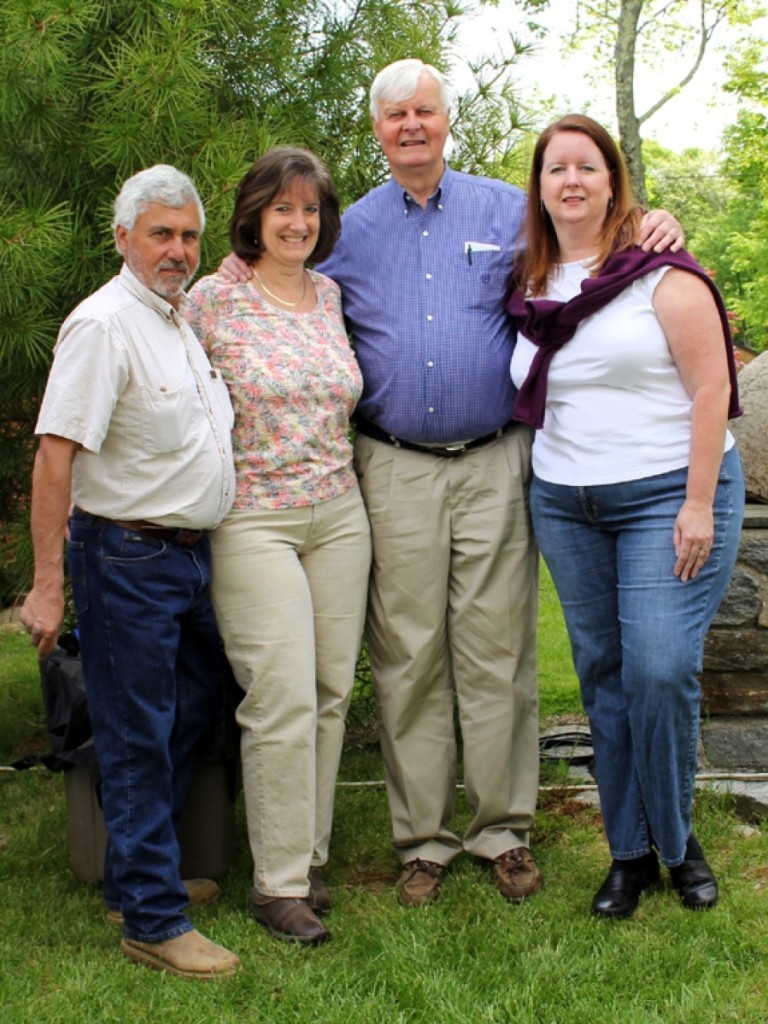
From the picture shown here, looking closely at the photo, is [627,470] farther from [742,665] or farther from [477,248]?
[742,665]

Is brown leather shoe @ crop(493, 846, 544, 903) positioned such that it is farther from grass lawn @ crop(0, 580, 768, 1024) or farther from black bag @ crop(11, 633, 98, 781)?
black bag @ crop(11, 633, 98, 781)

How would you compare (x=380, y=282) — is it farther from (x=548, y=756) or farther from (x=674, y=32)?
(x=674, y=32)

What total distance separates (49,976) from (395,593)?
133 centimetres

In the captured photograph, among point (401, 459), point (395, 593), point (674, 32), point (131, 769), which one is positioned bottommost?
point (131, 769)

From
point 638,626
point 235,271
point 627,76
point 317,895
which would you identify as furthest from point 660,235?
point 627,76

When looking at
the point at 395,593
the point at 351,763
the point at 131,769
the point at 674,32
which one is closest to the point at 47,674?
the point at 131,769

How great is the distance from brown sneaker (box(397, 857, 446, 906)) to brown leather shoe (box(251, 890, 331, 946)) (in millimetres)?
309

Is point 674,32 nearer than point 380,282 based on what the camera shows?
No

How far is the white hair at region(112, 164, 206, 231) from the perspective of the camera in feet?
9.50

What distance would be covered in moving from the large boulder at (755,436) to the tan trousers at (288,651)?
1821mm

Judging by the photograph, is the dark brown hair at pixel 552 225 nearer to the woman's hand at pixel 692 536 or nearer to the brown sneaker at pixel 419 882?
the woman's hand at pixel 692 536

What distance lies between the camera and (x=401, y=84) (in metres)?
3.30

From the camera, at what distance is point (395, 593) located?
3436 millimetres

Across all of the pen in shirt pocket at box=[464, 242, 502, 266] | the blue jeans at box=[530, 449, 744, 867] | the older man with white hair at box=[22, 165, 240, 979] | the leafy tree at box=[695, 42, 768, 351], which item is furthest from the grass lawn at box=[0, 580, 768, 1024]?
the leafy tree at box=[695, 42, 768, 351]
